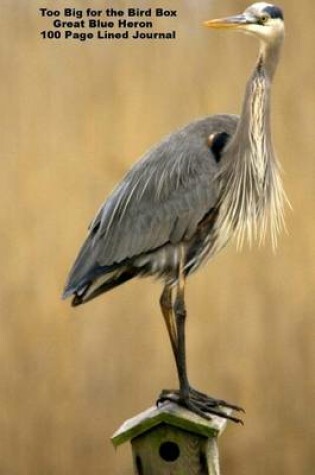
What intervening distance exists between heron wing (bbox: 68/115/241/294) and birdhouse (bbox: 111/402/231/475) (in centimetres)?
28

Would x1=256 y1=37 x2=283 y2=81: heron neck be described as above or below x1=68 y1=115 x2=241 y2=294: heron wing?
above

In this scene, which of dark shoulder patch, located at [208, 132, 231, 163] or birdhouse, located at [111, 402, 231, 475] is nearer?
birdhouse, located at [111, 402, 231, 475]

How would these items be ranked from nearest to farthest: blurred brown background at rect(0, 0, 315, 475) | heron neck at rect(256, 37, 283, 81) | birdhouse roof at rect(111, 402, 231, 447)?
birdhouse roof at rect(111, 402, 231, 447) → heron neck at rect(256, 37, 283, 81) → blurred brown background at rect(0, 0, 315, 475)

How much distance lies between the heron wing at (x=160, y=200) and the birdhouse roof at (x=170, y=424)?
0.27 meters

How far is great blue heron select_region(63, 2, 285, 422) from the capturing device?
160 centimetres

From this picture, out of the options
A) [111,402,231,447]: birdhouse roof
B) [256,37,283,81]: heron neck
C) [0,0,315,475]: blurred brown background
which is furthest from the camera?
[0,0,315,475]: blurred brown background

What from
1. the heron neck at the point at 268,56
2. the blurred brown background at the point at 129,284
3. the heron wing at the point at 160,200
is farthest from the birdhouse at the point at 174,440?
the blurred brown background at the point at 129,284

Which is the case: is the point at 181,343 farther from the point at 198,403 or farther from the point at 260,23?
the point at 260,23

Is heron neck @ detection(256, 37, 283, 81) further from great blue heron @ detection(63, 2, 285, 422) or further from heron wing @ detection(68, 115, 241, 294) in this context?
heron wing @ detection(68, 115, 241, 294)

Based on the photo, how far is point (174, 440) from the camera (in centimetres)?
150

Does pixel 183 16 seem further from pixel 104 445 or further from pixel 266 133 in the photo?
pixel 104 445

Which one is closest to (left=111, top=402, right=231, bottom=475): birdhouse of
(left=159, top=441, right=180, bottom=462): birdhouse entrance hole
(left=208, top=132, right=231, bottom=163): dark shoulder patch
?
(left=159, top=441, right=180, bottom=462): birdhouse entrance hole

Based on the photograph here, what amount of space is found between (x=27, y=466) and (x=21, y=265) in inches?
20.0

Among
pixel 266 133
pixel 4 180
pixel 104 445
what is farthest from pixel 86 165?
pixel 266 133
